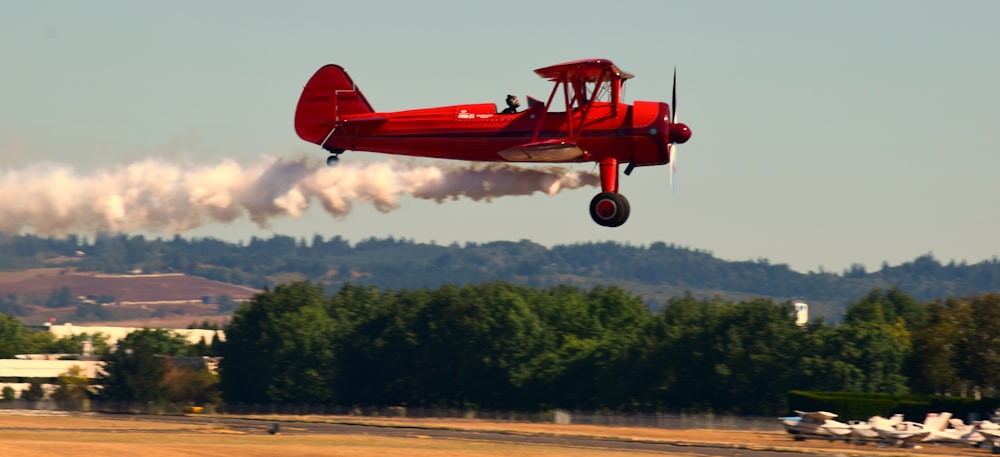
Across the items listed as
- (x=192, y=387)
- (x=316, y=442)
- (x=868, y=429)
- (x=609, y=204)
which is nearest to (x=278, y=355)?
(x=192, y=387)

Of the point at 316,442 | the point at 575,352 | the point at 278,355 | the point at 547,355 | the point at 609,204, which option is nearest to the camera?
the point at 609,204

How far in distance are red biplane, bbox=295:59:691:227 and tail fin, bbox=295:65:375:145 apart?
4.52 feet

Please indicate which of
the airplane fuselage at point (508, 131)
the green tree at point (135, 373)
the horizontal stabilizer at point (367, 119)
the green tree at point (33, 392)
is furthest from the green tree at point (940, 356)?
the green tree at point (33, 392)

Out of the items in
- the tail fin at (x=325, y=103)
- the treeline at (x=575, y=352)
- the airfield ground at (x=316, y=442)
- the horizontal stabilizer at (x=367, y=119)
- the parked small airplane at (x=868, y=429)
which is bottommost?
the airfield ground at (x=316, y=442)

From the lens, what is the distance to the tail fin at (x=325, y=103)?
130 feet

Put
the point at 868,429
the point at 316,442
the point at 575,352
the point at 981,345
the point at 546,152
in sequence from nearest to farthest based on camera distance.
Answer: the point at 546,152 → the point at 316,442 → the point at 868,429 → the point at 981,345 → the point at 575,352

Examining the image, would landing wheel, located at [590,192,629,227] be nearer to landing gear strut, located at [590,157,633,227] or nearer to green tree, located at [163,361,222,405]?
landing gear strut, located at [590,157,633,227]

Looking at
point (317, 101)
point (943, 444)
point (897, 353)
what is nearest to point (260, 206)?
point (317, 101)

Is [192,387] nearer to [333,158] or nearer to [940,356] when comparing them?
[940,356]

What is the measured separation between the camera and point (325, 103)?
131ft

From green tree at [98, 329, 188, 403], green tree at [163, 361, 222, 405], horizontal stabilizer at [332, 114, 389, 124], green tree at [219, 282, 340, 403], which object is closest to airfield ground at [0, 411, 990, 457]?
horizontal stabilizer at [332, 114, 389, 124]

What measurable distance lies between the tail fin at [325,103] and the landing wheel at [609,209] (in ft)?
25.3

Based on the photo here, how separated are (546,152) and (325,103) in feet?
24.6

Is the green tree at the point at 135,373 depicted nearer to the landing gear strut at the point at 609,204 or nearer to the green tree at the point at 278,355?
the green tree at the point at 278,355
